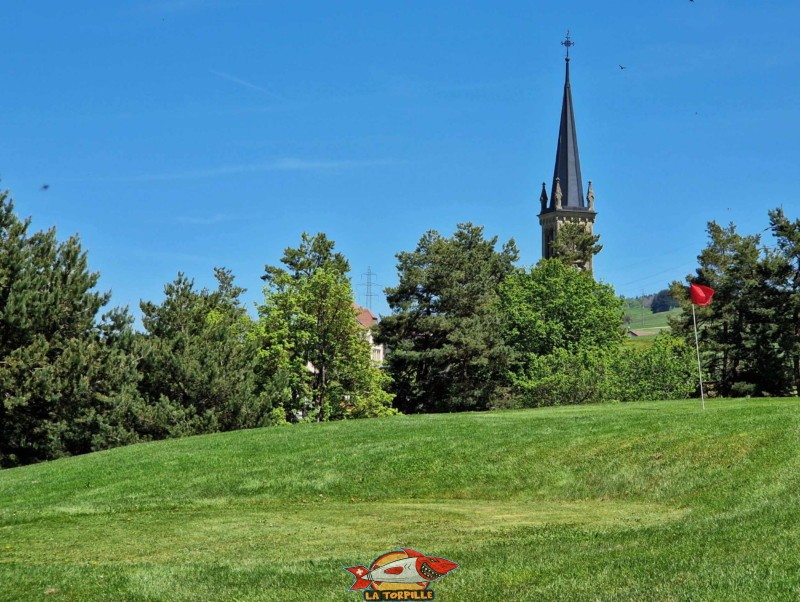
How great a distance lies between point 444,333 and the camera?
73062 mm

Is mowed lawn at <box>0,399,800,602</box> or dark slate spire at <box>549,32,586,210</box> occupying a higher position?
dark slate spire at <box>549,32,586,210</box>

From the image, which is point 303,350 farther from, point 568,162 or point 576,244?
point 568,162

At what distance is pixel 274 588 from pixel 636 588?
163 inches

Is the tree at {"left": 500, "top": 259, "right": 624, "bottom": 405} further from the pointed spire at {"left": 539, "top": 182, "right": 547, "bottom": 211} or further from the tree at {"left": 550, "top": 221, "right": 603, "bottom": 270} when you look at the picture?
the pointed spire at {"left": 539, "top": 182, "right": 547, "bottom": 211}

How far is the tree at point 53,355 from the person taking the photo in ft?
142

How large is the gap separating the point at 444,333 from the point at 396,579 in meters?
63.8

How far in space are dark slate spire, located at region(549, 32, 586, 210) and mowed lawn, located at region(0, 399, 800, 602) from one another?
109158mm

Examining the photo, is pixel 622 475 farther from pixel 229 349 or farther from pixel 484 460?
pixel 229 349

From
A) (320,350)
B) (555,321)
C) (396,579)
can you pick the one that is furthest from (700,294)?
(555,321)

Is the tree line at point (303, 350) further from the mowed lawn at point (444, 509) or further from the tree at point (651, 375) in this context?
the mowed lawn at point (444, 509)

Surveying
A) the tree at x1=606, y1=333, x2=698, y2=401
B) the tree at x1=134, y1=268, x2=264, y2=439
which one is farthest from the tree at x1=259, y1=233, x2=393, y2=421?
the tree at x1=606, y1=333, x2=698, y2=401

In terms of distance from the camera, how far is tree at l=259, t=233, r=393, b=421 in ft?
190

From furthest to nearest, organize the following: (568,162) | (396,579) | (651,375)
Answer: (568,162), (651,375), (396,579)

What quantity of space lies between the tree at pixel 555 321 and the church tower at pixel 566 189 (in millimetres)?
65107
